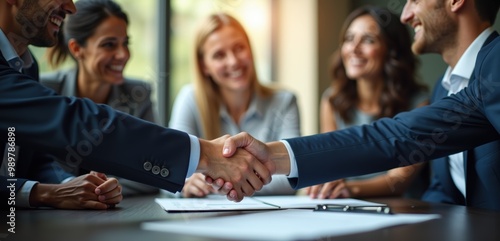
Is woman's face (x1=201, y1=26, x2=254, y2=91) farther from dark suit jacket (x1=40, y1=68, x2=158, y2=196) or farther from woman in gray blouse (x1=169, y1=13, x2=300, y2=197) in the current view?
dark suit jacket (x1=40, y1=68, x2=158, y2=196)

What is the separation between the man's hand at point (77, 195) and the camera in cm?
113

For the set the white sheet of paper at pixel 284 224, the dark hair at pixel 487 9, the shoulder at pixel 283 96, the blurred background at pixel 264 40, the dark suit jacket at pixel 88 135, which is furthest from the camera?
the blurred background at pixel 264 40

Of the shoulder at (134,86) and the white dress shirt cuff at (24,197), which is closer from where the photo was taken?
the white dress shirt cuff at (24,197)

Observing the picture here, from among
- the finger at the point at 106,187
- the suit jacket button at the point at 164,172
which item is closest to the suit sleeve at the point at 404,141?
the suit jacket button at the point at 164,172

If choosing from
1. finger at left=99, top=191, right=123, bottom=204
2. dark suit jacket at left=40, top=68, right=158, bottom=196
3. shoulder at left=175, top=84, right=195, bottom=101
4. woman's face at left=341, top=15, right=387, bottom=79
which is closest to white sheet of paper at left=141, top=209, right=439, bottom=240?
finger at left=99, top=191, right=123, bottom=204

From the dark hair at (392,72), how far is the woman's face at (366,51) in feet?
0.09

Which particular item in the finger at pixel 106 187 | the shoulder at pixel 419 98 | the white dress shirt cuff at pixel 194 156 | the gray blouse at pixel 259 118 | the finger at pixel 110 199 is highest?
the shoulder at pixel 419 98

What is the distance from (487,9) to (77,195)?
124 cm

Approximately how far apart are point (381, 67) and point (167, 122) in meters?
1.23

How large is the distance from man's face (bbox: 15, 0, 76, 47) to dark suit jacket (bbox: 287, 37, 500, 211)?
2.34 ft

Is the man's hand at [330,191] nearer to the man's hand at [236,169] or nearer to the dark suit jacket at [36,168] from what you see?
the man's hand at [236,169]

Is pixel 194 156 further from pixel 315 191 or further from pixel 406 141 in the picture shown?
pixel 406 141

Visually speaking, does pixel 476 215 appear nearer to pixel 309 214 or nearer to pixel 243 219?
pixel 309 214

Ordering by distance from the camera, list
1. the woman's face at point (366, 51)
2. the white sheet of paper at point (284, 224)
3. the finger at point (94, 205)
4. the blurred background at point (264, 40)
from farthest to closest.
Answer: the blurred background at point (264, 40) < the woman's face at point (366, 51) < the finger at point (94, 205) < the white sheet of paper at point (284, 224)
